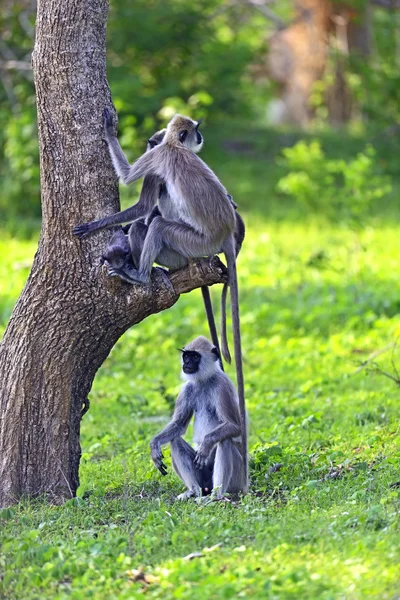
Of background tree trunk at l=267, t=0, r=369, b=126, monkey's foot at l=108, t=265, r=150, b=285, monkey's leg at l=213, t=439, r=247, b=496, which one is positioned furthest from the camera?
background tree trunk at l=267, t=0, r=369, b=126

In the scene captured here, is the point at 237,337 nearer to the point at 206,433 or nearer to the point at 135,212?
the point at 206,433

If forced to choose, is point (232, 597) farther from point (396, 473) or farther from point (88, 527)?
point (396, 473)

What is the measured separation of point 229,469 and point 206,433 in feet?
1.20

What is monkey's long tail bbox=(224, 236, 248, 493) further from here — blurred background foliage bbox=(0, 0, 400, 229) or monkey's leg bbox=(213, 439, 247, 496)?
blurred background foliage bbox=(0, 0, 400, 229)

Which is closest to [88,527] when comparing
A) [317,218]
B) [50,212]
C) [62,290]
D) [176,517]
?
[176,517]

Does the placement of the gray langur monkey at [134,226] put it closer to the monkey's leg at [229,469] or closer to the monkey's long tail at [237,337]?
the monkey's long tail at [237,337]

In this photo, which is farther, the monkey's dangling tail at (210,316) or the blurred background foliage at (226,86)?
the blurred background foliage at (226,86)

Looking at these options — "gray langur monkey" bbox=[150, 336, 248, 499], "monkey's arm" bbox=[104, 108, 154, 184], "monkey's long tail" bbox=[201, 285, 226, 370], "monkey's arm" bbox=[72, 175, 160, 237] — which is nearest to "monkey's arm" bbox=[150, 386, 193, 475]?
"gray langur monkey" bbox=[150, 336, 248, 499]

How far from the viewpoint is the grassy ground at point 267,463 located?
3.83 meters

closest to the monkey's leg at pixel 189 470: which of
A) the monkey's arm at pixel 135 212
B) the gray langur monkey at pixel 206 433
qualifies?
the gray langur monkey at pixel 206 433

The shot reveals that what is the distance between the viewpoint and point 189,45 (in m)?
16.3

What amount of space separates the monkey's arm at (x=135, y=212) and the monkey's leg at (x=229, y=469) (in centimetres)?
130

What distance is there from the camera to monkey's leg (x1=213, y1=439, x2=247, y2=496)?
207 inches

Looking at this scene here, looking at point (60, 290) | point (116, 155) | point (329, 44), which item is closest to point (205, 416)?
point (60, 290)
